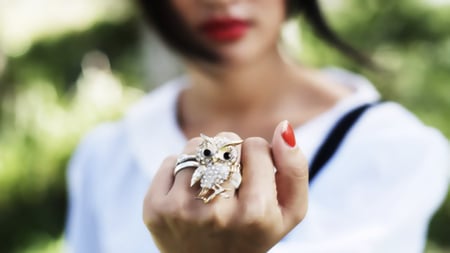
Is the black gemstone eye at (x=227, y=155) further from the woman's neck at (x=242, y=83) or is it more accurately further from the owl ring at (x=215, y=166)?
the woman's neck at (x=242, y=83)

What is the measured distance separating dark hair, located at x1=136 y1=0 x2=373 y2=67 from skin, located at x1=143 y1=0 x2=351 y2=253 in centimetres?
2

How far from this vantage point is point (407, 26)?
2.71 metres

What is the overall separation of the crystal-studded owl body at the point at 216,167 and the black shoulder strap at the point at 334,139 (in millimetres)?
346

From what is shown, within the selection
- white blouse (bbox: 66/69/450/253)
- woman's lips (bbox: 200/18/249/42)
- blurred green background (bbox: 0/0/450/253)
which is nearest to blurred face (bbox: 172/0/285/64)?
woman's lips (bbox: 200/18/249/42)

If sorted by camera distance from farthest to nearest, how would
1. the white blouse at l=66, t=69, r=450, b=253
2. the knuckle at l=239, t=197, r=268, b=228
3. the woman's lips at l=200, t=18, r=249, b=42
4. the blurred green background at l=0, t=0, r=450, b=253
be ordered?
1. the blurred green background at l=0, t=0, r=450, b=253
2. the woman's lips at l=200, t=18, r=249, b=42
3. the white blouse at l=66, t=69, r=450, b=253
4. the knuckle at l=239, t=197, r=268, b=228

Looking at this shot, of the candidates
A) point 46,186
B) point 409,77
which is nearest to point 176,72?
point 46,186

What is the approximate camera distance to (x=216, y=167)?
64 centimetres

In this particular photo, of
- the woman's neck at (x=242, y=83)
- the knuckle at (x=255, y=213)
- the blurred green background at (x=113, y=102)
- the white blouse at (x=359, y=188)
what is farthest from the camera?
the blurred green background at (x=113, y=102)

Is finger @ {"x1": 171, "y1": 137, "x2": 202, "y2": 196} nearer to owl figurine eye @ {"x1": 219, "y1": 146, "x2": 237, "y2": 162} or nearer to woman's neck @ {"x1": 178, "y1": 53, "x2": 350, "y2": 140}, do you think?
owl figurine eye @ {"x1": 219, "y1": 146, "x2": 237, "y2": 162}

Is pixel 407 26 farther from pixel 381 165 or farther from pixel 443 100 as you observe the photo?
pixel 381 165

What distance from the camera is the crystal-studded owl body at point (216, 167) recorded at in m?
0.62

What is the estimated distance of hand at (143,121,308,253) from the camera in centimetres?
62

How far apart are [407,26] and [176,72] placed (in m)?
1.02

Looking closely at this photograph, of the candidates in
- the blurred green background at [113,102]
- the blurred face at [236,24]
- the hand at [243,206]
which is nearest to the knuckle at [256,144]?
the hand at [243,206]
